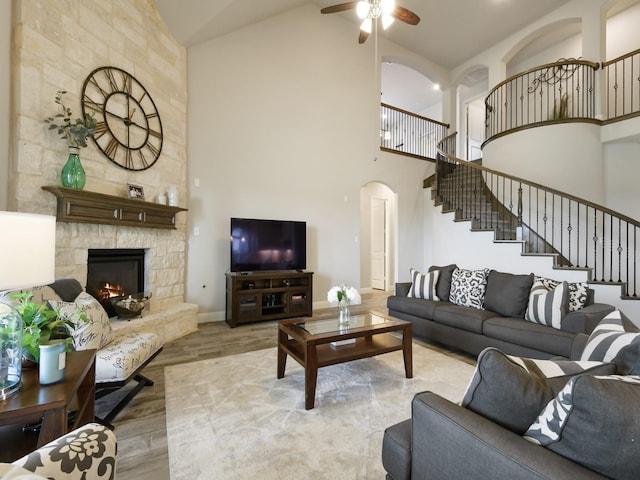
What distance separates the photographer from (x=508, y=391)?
0.90m

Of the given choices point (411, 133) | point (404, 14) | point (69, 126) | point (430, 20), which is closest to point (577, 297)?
point (404, 14)

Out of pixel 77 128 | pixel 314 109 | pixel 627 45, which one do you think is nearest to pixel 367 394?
pixel 77 128

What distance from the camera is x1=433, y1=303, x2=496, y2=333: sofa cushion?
302 cm

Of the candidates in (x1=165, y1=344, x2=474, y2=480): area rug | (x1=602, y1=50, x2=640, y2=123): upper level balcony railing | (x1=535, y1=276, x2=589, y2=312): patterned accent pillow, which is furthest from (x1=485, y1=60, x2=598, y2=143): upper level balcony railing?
(x1=165, y1=344, x2=474, y2=480): area rug

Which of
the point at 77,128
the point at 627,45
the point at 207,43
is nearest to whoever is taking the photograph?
the point at 77,128

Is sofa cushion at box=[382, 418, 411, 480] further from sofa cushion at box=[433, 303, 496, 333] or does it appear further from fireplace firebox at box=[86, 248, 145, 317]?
fireplace firebox at box=[86, 248, 145, 317]

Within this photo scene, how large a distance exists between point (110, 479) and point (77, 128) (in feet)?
9.95

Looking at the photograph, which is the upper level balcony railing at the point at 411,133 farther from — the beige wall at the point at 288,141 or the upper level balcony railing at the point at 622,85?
the upper level balcony railing at the point at 622,85

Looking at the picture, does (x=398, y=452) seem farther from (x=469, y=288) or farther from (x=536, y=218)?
(x=536, y=218)

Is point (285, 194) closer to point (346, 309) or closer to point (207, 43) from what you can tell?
point (207, 43)

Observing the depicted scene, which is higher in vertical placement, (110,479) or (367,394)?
(110,479)

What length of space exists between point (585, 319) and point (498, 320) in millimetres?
661

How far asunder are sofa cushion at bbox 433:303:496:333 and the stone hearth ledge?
119 inches

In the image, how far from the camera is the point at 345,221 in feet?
18.7
